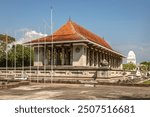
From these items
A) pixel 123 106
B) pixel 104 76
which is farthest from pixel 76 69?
pixel 123 106

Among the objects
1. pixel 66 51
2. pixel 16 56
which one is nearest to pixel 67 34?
pixel 66 51

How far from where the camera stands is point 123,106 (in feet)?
22.0

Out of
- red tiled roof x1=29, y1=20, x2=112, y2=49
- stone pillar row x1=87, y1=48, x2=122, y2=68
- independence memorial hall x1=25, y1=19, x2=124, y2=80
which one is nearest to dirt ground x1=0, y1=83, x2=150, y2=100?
independence memorial hall x1=25, y1=19, x2=124, y2=80

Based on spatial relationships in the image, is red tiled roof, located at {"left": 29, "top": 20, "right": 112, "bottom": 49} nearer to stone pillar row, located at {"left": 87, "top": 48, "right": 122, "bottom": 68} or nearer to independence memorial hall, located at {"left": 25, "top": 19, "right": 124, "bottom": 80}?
independence memorial hall, located at {"left": 25, "top": 19, "right": 124, "bottom": 80}

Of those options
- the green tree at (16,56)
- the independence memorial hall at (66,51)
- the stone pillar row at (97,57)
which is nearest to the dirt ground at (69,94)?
the independence memorial hall at (66,51)

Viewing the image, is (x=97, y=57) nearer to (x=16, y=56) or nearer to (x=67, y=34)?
(x=67, y=34)

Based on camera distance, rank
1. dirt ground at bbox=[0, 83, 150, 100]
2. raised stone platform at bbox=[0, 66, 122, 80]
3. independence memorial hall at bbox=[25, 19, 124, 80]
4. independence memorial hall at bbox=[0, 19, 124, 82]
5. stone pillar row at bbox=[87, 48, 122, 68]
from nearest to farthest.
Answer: dirt ground at bbox=[0, 83, 150, 100] → raised stone platform at bbox=[0, 66, 122, 80] → independence memorial hall at bbox=[0, 19, 124, 82] → independence memorial hall at bbox=[25, 19, 124, 80] → stone pillar row at bbox=[87, 48, 122, 68]

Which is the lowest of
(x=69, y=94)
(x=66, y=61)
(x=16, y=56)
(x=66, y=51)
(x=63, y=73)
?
(x=69, y=94)

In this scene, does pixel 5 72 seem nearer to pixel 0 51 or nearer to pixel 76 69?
pixel 76 69

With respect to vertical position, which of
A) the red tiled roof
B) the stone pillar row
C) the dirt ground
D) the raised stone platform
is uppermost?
the red tiled roof

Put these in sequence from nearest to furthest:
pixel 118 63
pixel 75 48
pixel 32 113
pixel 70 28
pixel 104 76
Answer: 1. pixel 32 113
2. pixel 104 76
3. pixel 75 48
4. pixel 70 28
5. pixel 118 63

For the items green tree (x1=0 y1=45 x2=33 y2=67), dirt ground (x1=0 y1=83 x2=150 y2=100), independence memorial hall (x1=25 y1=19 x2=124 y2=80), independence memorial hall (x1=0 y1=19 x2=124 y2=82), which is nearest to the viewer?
dirt ground (x1=0 y1=83 x2=150 y2=100)

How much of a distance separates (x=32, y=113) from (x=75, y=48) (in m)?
27.8

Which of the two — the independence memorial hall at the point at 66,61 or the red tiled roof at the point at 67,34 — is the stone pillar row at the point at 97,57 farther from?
the red tiled roof at the point at 67,34
